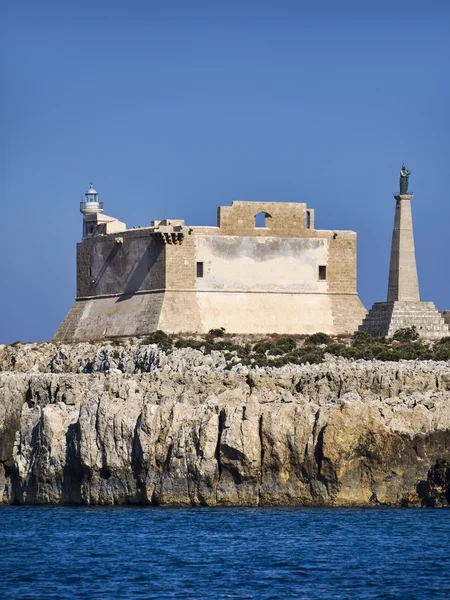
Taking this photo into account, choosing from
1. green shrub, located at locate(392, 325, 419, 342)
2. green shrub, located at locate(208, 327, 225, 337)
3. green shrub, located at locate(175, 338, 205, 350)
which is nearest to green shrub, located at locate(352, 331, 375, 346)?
green shrub, located at locate(392, 325, 419, 342)

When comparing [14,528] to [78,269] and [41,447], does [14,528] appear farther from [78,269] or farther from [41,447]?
[78,269]

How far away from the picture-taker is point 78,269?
238 ft

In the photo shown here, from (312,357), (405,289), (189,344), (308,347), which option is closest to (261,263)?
(405,289)

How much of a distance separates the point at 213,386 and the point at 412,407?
235 inches

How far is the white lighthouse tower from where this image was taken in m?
73.2

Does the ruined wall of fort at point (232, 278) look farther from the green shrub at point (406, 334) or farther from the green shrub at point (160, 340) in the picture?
the green shrub at point (406, 334)

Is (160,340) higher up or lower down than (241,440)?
higher up

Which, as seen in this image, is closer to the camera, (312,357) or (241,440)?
(241,440)

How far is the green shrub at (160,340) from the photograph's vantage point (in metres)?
63.0

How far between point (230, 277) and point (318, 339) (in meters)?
4.40

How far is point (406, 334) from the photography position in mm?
63938

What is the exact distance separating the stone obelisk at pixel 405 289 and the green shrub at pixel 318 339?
6.21 ft

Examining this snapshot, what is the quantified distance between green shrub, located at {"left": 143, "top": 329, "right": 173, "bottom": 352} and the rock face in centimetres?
1134

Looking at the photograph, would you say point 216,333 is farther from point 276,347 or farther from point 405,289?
point 405,289
